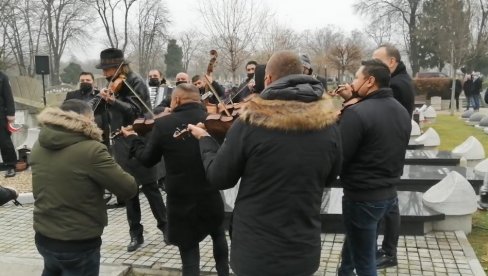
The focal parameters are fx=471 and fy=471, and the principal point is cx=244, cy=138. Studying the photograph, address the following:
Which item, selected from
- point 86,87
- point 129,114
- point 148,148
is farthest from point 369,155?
point 86,87

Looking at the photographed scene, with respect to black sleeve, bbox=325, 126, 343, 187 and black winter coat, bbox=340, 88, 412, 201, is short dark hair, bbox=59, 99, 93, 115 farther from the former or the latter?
black winter coat, bbox=340, 88, 412, 201

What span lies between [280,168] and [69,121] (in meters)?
1.41

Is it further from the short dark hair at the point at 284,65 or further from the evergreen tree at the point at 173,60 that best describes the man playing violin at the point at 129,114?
the evergreen tree at the point at 173,60

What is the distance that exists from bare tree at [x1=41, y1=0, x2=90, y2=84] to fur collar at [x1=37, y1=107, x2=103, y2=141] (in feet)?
138

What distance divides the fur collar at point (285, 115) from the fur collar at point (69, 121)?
3.59 feet

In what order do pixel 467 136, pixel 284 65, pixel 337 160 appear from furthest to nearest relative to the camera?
pixel 467 136, pixel 337 160, pixel 284 65

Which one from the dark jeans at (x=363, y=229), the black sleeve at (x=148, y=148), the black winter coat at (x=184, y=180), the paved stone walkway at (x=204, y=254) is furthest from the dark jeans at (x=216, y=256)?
the dark jeans at (x=363, y=229)

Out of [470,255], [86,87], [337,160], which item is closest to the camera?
[337,160]

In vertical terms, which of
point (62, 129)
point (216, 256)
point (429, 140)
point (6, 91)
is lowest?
point (429, 140)

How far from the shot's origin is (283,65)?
258 cm

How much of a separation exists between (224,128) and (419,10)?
44.4m

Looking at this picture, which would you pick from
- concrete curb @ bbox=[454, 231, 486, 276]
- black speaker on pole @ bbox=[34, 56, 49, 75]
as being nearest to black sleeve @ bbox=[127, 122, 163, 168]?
concrete curb @ bbox=[454, 231, 486, 276]

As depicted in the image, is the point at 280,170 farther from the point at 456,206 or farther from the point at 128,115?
the point at 456,206

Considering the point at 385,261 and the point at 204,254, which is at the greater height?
the point at 385,261
